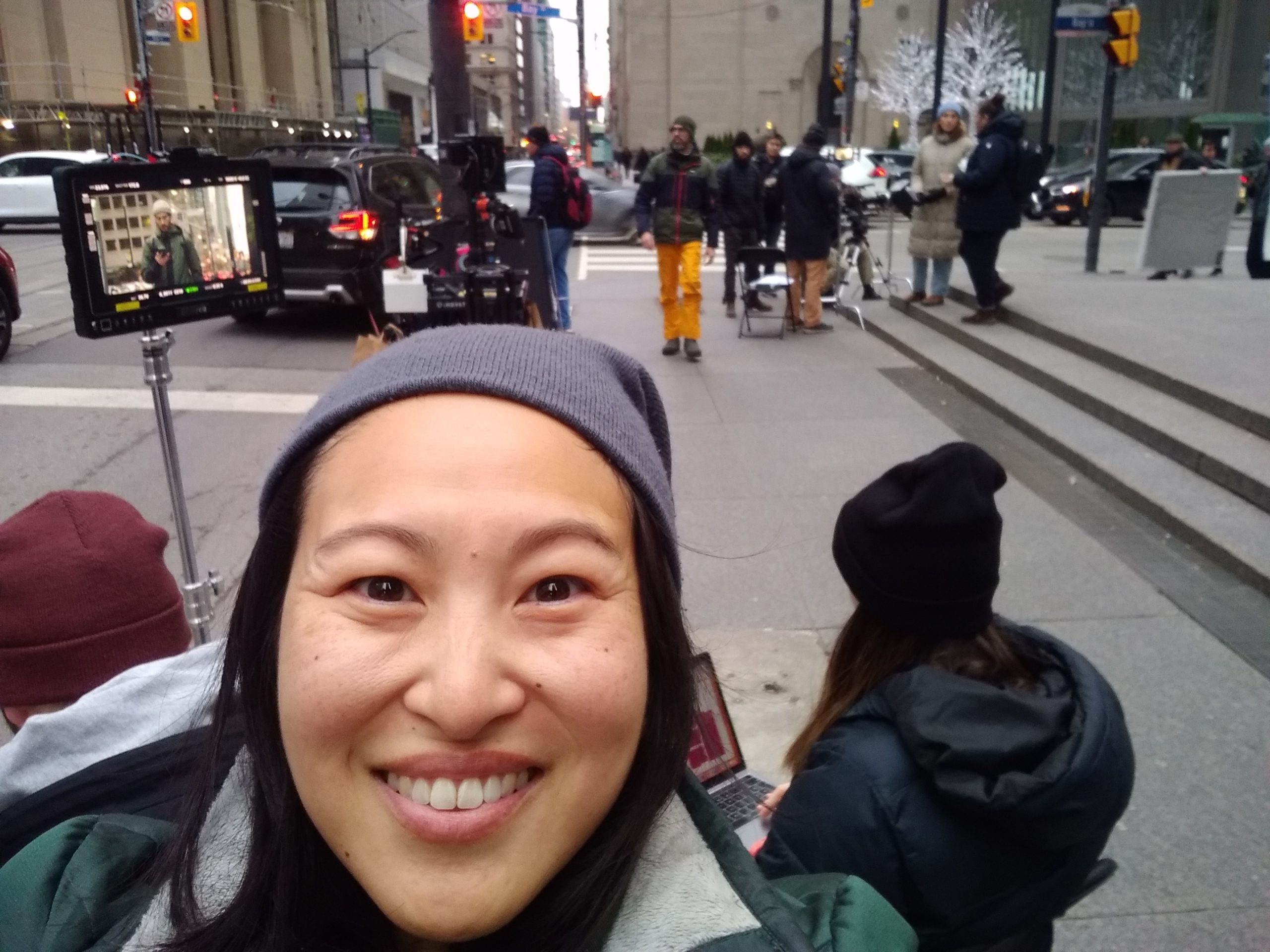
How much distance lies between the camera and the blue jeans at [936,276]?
1141 cm

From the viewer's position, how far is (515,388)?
1.04m

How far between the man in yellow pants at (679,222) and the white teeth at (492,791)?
882cm

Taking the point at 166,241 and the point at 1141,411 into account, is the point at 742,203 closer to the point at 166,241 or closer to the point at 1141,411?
the point at 1141,411

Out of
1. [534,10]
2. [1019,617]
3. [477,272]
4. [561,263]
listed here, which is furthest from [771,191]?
[534,10]

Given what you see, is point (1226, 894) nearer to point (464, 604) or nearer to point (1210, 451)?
point (464, 604)

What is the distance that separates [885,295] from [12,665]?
1237 cm

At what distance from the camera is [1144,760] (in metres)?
3.49

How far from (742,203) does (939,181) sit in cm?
229

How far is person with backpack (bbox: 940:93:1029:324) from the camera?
972 cm

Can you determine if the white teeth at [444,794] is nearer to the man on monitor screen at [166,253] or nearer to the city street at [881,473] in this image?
the city street at [881,473]

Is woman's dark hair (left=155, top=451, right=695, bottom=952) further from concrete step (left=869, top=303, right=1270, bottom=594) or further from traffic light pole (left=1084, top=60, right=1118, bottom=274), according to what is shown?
traffic light pole (left=1084, top=60, right=1118, bottom=274)

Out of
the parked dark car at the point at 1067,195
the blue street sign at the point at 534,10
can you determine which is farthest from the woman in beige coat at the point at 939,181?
the blue street sign at the point at 534,10

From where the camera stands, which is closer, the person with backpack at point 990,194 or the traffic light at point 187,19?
the person with backpack at point 990,194

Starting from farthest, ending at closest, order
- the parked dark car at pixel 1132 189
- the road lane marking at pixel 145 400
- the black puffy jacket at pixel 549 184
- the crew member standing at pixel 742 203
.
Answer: the parked dark car at pixel 1132 189 → the crew member standing at pixel 742 203 → the black puffy jacket at pixel 549 184 → the road lane marking at pixel 145 400
